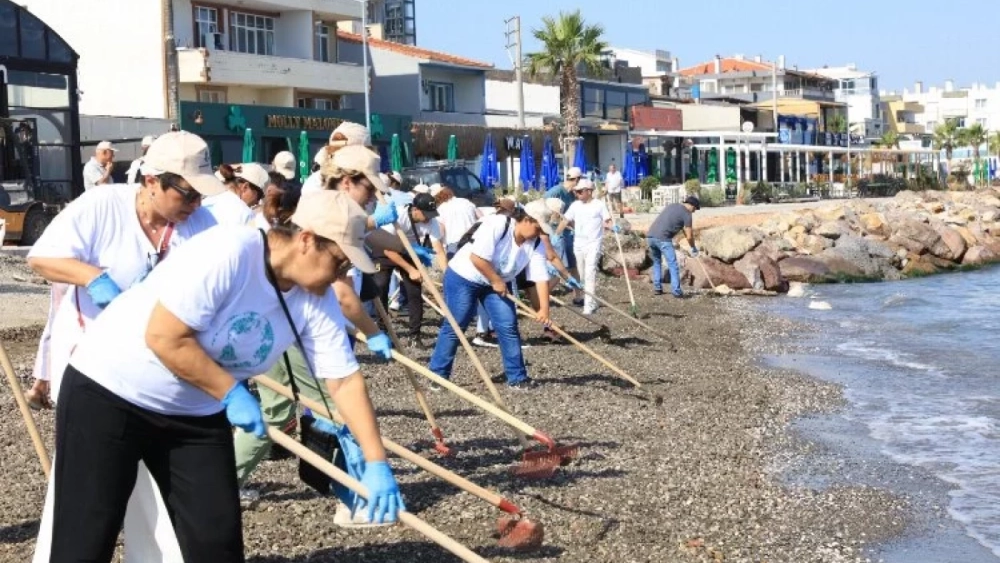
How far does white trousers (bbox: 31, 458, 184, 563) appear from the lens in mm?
4844

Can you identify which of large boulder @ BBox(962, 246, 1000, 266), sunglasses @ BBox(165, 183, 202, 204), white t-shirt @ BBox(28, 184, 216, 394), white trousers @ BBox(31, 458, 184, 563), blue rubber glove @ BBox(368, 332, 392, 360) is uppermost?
sunglasses @ BBox(165, 183, 202, 204)

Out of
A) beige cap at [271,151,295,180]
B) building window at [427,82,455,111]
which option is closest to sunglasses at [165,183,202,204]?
beige cap at [271,151,295,180]

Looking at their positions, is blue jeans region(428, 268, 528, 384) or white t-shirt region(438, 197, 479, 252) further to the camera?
white t-shirt region(438, 197, 479, 252)

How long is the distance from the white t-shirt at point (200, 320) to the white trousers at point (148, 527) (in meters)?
0.63

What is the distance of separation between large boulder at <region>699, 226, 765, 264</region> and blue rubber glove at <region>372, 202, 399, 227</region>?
1934cm

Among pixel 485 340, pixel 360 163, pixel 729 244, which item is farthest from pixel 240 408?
pixel 729 244

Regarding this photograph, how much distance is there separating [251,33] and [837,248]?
2193 centimetres

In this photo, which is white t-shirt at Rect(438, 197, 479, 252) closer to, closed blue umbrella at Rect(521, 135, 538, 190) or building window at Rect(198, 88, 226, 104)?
closed blue umbrella at Rect(521, 135, 538, 190)

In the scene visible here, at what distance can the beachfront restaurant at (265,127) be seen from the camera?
1485 inches

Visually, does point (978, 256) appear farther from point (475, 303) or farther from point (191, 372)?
point (191, 372)

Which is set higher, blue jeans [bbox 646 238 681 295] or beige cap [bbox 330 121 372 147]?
beige cap [bbox 330 121 372 147]

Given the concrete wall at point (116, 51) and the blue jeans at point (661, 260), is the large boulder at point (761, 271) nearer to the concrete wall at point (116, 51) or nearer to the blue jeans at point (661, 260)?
the blue jeans at point (661, 260)

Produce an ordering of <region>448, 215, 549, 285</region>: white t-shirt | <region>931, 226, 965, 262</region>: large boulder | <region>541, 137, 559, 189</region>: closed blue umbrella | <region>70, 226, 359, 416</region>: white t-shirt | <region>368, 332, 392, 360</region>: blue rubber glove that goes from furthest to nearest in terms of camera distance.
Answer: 1. <region>541, 137, 559, 189</region>: closed blue umbrella
2. <region>931, 226, 965, 262</region>: large boulder
3. <region>448, 215, 549, 285</region>: white t-shirt
4. <region>368, 332, 392, 360</region>: blue rubber glove
5. <region>70, 226, 359, 416</region>: white t-shirt

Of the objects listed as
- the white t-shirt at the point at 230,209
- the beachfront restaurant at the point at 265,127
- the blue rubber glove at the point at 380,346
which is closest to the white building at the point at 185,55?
the beachfront restaurant at the point at 265,127
